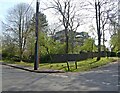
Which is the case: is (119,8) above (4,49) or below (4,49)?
above

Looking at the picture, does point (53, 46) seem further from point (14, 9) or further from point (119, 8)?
point (119, 8)

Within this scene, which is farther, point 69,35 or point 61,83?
point 69,35

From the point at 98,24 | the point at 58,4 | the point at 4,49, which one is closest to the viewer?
the point at 98,24

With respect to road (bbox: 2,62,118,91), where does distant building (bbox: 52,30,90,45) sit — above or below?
above

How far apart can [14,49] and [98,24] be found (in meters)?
26.0

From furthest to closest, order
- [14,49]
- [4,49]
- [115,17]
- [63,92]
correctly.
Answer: [4,49] < [14,49] < [115,17] < [63,92]

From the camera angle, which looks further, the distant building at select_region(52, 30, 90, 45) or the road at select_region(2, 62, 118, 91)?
the distant building at select_region(52, 30, 90, 45)

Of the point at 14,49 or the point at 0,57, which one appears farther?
the point at 0,57

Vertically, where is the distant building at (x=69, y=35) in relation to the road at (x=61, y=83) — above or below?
above

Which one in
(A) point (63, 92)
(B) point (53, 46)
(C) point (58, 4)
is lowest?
(A) point (63, 92)

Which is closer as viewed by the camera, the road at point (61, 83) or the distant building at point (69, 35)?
the road at point (61, 83)

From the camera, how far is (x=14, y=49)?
60.3m

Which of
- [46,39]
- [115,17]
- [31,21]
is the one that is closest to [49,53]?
[46,39]

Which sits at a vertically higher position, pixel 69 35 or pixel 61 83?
pixel 69 35
